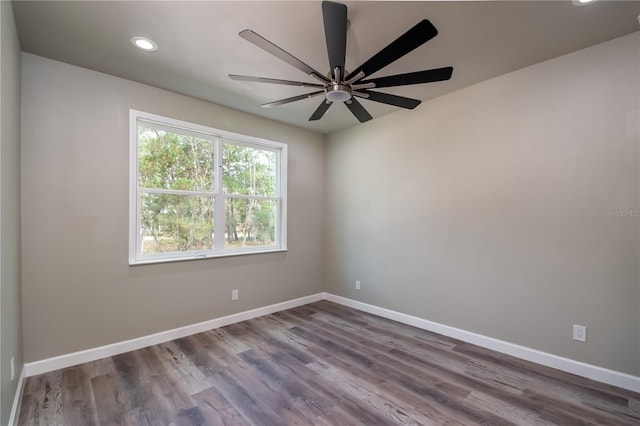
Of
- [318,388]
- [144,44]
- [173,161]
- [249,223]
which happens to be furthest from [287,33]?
[318,388]

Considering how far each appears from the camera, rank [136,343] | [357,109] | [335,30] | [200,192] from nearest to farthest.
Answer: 1. [335,30]
2. [357,109]
3. [136,343]
4. [200,192]

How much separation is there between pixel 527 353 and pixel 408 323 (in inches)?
48.6

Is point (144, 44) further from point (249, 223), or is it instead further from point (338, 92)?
point (249, 223)

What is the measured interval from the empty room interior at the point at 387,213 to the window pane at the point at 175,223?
2 cm

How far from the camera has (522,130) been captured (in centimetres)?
274

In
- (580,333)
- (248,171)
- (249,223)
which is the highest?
(248,171)

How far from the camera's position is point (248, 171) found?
13.0 ft

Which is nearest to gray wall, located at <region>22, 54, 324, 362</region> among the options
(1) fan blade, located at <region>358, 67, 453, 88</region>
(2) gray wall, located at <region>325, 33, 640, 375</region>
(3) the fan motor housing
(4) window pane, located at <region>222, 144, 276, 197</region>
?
(4) window pane, located at <region>222, 144, 276, 197</region>

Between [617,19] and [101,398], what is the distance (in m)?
4.63

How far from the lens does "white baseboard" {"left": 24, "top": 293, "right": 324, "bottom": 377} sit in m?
2.47

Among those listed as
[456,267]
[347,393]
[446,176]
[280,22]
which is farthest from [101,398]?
[446,176]

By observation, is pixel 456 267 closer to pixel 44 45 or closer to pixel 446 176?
pixel 446 176

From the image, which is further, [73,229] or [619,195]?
[73,229]

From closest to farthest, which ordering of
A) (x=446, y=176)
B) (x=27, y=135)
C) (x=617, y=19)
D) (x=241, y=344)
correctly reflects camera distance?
(x=617, y=19), (x=27, y=135), (x=241, y=344), (x=446, y=176)
